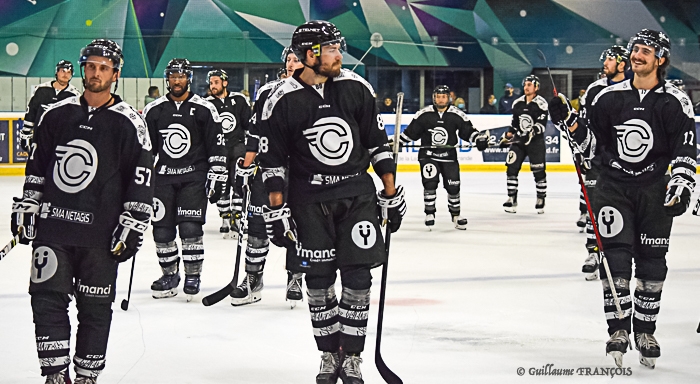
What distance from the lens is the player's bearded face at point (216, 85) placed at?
26.8ft

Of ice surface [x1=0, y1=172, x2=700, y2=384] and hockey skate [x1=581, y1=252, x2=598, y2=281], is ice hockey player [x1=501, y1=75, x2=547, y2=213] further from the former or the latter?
hockey skate [x1=581, y1=252, x2=598, y2=281]

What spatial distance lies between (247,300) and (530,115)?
611cm

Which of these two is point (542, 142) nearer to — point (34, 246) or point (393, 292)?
point (393, 292)

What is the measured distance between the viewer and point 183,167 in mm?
5586

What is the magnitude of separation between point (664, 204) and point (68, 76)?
742 cm

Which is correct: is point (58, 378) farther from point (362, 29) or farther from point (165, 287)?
point (362, 29)

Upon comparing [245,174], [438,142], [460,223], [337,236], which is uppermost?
[438,142]

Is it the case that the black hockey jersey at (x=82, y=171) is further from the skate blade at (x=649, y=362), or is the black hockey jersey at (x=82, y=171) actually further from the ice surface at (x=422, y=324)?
the skate blade at (x=649, y=362)

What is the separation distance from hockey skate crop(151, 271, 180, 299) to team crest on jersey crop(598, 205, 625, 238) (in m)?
2.67

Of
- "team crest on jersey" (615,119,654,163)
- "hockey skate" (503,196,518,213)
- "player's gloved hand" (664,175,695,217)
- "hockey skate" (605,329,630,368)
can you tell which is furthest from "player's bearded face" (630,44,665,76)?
"hockey skate" (503,196,518,213)

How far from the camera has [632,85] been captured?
161 inches

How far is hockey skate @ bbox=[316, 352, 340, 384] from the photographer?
3629 millimetres

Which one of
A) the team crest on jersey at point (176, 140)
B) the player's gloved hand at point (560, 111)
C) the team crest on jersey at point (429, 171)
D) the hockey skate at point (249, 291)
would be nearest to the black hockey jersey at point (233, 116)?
the team crest on jersey at point (429, 171)

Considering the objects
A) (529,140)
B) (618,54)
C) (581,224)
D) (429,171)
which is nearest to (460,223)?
(429,171)
